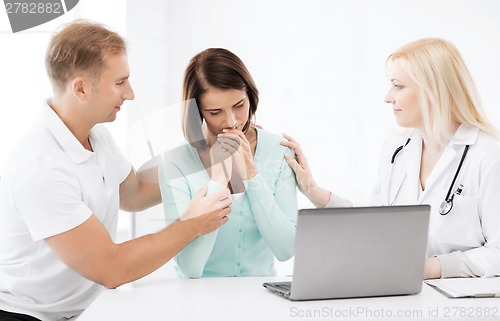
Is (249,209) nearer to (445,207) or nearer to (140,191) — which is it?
(140,191)

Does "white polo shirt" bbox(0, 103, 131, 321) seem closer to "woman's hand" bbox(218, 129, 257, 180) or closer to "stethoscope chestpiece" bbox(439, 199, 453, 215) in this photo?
"woman's hand" bbox(218, 129, 257, 180)

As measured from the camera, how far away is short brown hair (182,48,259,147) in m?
1.84

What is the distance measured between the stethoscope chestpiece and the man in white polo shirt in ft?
2.02

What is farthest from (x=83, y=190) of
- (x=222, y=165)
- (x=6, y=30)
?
(x=6, y=30)

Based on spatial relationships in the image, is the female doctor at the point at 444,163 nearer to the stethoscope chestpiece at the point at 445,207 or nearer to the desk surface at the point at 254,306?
the stethoscope chestpiece at the point at 445,207

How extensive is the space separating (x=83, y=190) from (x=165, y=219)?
255 millimetres

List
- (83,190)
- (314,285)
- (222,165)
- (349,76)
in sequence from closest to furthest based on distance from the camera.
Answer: (314,285) < (83,190) < (222,165) < (349,76)

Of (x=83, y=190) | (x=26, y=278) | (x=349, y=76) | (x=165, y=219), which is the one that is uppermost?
(x=349, y=76)

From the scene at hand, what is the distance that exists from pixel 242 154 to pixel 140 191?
373 mm

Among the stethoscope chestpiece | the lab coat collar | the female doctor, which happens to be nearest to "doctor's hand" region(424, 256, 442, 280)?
the female doctor

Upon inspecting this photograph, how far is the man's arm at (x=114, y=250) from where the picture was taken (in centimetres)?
160

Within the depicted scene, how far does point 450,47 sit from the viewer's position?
1.95 meters

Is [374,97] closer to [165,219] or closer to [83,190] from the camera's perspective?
[165,219]

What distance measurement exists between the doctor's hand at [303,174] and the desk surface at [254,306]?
46cm
